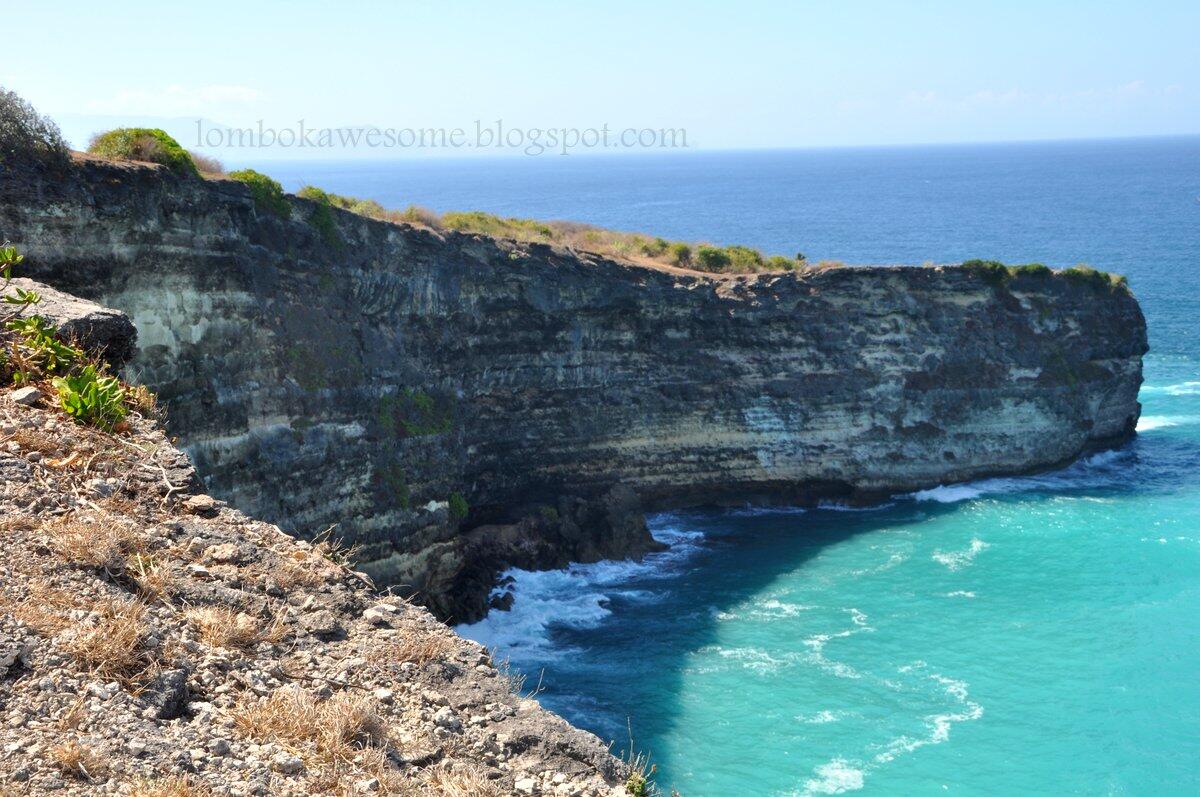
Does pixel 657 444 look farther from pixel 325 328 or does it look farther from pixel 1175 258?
pixel 1175 258

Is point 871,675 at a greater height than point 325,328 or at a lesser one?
lesser

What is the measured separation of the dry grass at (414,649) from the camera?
384 inches

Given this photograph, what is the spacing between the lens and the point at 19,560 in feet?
30.7

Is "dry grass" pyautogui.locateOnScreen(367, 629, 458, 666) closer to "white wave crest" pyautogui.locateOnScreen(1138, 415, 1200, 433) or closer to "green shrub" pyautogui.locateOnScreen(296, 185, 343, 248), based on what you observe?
"green shrub" pyautogui.locateOnScreen(296, 185, 343, 248)

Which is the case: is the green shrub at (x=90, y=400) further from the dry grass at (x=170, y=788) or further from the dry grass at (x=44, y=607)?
the dry grass at (x=170, y=788)

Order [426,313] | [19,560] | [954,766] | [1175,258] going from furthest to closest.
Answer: [1175,258]
[426,313]
[954,766]
[19,560]

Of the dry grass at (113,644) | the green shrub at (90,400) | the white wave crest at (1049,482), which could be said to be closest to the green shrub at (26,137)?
the green shrub at (90,400)

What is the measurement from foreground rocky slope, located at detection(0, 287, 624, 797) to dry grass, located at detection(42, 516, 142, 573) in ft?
0.06

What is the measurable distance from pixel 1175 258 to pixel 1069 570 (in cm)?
8112

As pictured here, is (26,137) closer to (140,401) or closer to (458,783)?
(140,401)

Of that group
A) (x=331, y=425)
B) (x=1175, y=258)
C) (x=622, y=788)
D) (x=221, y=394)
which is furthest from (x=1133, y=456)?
(x=1175, y=258)

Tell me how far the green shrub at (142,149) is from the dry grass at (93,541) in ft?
82.3

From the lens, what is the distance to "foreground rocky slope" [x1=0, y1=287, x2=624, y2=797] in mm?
7762

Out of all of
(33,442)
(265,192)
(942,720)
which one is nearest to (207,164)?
(265,192)
